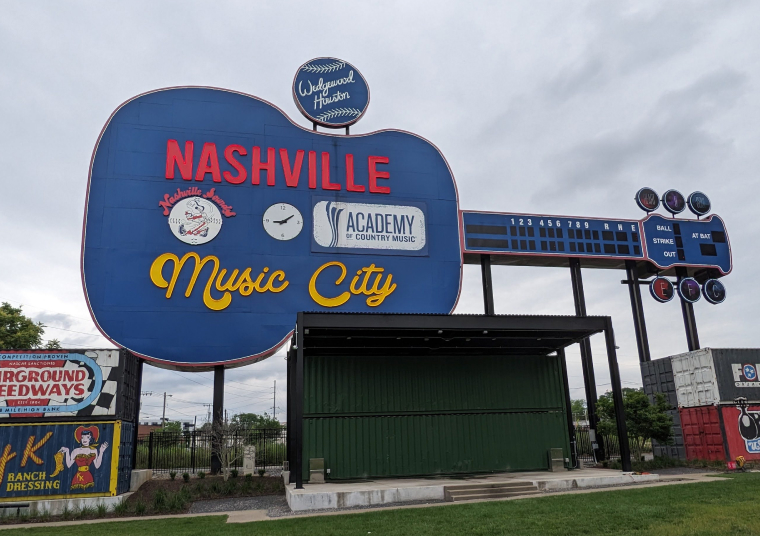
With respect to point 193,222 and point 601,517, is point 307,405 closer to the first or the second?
point 193,222

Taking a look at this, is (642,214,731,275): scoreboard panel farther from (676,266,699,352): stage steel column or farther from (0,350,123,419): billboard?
(0,350,123,419): billboard

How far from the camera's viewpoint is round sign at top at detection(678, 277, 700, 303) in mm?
30828

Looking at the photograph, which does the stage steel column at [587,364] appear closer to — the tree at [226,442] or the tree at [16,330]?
the tree at [226,442]

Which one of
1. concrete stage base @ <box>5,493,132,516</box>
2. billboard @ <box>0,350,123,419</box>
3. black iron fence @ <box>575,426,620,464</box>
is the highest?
billboard @ <box>0,350,123,419</box>

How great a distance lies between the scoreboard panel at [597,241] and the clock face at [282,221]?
8002 millimetres

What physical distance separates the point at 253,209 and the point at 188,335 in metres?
6.17

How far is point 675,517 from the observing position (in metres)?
12.1

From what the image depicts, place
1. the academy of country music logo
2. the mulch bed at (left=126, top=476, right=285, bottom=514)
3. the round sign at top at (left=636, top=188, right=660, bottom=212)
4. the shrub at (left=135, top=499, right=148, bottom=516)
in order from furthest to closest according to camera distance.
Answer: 1. the round sign at top at (left=636, top=188, right=660, bottom=212)
2. the academy of country music logo
3. the mulch bed at (left=126, top=476, right=285, bottom=514)
4. the shrub at (left=135, top=499, right=148, bottom=516)

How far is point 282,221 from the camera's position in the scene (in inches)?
1006

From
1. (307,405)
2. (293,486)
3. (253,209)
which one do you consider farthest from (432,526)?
(253,209)

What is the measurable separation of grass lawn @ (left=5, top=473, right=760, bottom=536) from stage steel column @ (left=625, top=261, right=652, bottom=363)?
14462 mm

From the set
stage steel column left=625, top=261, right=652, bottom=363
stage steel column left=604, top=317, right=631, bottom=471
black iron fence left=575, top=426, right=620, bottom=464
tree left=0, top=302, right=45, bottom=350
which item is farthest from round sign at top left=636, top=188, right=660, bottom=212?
tree left=0, top=302, right=45, bottom=350

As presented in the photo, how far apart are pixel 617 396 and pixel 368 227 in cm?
1260

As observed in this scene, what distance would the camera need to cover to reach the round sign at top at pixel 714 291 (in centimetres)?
3106
